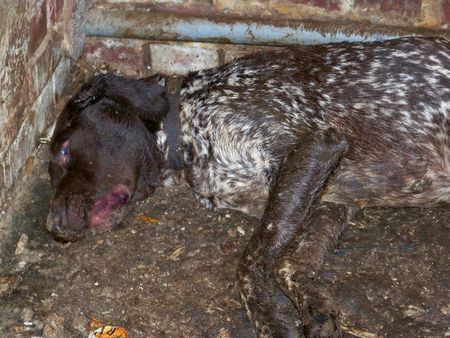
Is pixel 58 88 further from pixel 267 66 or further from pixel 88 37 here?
pixel 267 66

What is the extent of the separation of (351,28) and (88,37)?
184 cm

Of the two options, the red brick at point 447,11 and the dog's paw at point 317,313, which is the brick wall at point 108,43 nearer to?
the red brick at point 447,11

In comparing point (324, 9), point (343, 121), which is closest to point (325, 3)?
point (324, 9)

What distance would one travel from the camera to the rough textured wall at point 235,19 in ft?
20.6

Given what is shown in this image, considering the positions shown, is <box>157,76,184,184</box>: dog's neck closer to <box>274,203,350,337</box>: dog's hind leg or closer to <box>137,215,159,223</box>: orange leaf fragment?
<box>137,215,159,223</box>: orange leaf fragment

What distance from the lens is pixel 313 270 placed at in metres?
5.19

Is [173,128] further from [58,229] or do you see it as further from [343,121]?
[343,121]

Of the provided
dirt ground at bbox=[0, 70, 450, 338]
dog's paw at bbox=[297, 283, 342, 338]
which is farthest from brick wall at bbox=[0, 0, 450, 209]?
dog's paw at bbox=[297, 283, 342, 338]

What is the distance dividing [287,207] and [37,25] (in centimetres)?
188

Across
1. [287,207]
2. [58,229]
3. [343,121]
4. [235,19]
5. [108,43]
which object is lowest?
[58,229]

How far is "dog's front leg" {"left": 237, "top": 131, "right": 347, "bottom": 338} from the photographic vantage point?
5.07m

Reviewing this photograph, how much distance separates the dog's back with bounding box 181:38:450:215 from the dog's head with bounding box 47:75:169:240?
0.27 meters

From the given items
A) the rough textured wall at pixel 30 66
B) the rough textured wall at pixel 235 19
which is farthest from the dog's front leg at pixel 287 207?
the rough textured wall at pixel 30 66

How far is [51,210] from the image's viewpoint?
210 inches
